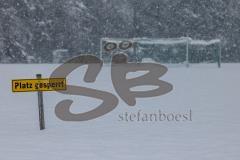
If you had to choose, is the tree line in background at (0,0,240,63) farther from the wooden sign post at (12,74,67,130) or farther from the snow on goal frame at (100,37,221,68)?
the wooden sign post at (12,74,67,130)

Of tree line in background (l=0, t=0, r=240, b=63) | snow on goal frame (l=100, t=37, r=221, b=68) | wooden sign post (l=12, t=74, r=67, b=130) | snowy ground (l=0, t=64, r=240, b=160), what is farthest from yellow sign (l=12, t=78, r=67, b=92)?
tree line in background (l=0, t=0, r=240, b=63)

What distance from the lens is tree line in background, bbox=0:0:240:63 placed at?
128 ft

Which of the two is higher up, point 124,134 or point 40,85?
point 40,85

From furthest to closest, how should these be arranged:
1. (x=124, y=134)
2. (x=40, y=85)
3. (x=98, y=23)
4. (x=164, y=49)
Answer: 1. (x=98, y=23)
2. (x=164, y=49)
3. (x=40, y=85)
4. (x=124, y=134)

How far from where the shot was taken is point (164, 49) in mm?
33531

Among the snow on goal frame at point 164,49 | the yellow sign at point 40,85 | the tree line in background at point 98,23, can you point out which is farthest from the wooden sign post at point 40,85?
the tree line in background at point 98,23

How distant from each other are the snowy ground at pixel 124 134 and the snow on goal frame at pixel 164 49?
1670 cm

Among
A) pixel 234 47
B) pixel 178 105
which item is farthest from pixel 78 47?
pixel 178 105

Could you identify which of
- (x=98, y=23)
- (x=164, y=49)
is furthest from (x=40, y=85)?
(x=98, y=23)

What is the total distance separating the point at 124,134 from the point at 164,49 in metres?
25.1

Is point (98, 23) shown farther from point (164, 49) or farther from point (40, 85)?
point (40, 85)

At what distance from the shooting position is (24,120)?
10.1 m

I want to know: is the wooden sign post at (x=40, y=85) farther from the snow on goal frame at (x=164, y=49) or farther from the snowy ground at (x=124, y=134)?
the snow on goal frame at (x=164, y=49)

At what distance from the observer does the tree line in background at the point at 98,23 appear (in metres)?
38.9
